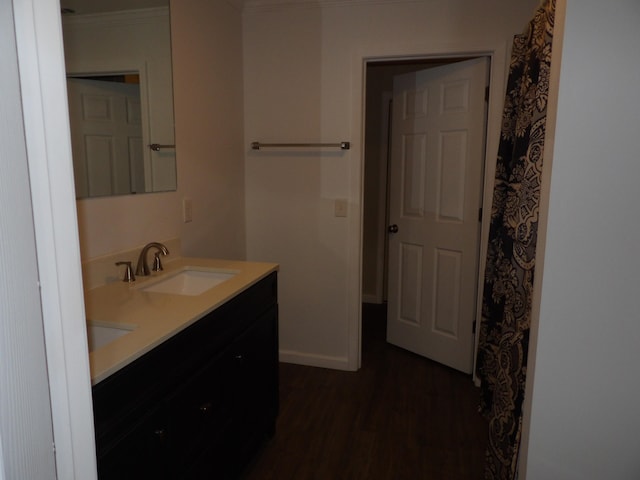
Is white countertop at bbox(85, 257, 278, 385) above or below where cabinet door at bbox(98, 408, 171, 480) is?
above

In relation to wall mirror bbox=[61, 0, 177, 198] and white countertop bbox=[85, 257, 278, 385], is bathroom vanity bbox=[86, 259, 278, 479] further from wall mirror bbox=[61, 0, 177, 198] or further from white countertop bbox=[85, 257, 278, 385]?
wall mirror bbox=[61, 0, 177, 198]

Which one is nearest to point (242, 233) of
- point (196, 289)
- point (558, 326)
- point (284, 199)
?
point (284, 199)

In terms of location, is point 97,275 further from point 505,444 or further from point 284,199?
point 505,444

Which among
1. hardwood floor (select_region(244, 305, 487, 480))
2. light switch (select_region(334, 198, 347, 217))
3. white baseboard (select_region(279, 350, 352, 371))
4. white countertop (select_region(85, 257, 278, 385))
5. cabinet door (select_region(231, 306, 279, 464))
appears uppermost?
light switch (select_region(334, 198, 347, 217))

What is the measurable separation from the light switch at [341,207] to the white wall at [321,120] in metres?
0.03

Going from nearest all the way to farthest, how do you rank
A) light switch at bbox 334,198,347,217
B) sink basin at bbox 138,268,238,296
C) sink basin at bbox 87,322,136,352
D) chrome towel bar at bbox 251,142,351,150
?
sink basin at bbox 87,322,136,352 < sink basin at bbox 138,268,238,296 < chrome towel bar at bbox 251,142,351,150 < light switch at bbox 334,198,347,217

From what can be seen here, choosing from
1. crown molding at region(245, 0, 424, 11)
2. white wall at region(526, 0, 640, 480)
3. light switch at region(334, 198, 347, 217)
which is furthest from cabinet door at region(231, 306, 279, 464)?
crown molding at region(245, 0, 424, 11)

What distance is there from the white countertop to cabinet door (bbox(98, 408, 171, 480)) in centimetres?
20

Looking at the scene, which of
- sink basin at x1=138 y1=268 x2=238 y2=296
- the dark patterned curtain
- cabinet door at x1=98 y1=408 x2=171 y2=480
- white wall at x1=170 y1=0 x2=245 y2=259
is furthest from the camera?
white wall at x1=170 y1=0 x2=245 y2=259

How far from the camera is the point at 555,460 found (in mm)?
1227

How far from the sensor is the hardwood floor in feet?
6.63

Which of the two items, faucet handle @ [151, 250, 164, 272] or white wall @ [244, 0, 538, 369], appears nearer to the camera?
faucet handle @ [151, 250, 164, 272]

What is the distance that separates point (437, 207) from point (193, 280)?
1.70 metres

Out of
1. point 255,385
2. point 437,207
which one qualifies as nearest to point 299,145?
point 437,207
